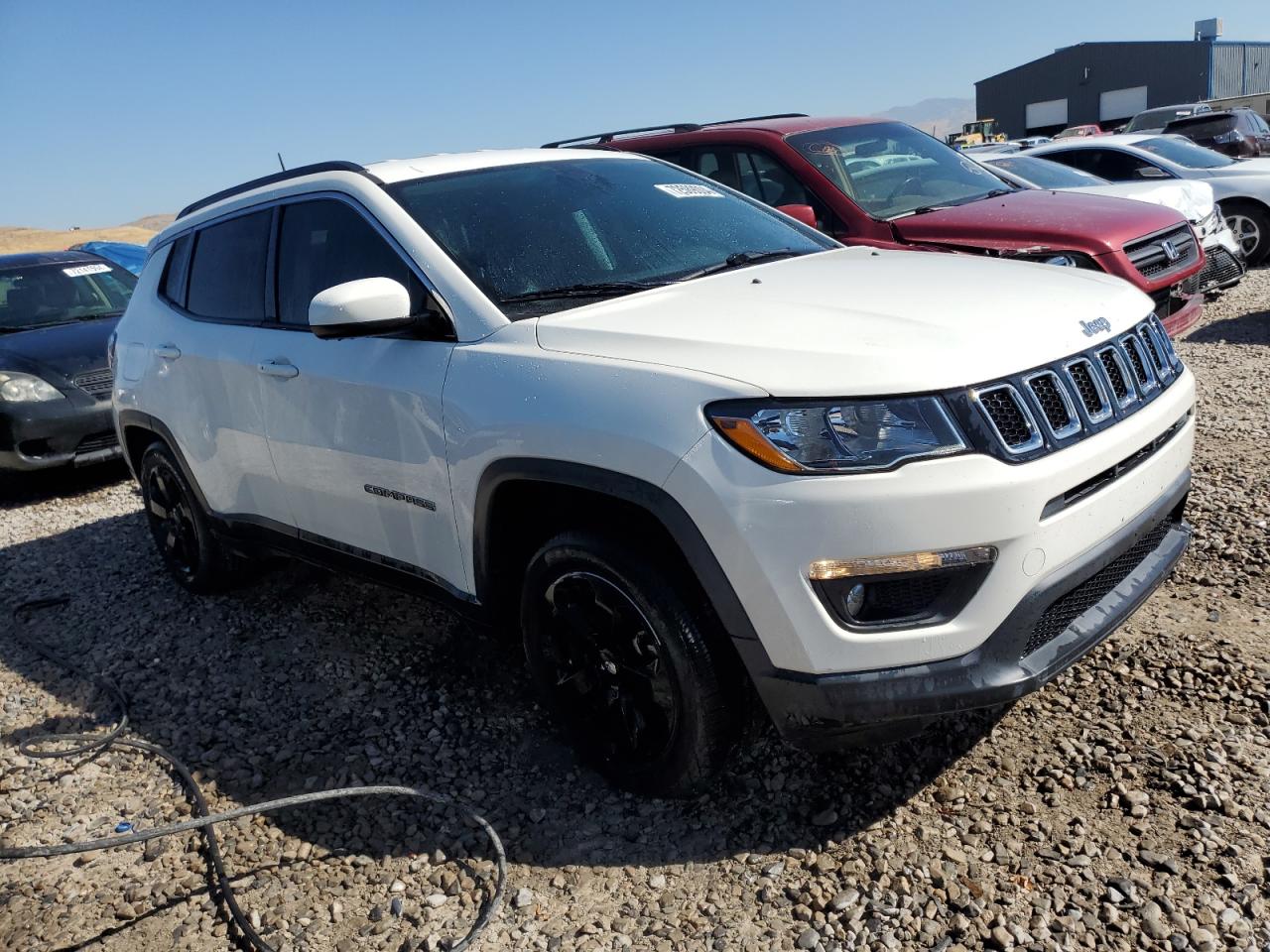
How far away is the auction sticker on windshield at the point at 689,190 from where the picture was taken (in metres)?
3.85

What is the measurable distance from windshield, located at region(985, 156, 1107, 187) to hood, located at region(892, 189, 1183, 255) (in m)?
3.40

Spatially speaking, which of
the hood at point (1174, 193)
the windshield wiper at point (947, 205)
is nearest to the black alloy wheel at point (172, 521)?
the windshield wiper at point (947, 205)

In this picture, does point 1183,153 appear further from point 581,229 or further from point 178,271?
point 178,271

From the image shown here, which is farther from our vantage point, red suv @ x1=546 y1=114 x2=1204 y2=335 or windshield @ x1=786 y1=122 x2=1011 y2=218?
windshield @ x1=786 y1=122 x2=1011 y2=218

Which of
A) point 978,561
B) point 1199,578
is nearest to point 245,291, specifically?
point 978,561

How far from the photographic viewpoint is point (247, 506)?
4.18 metres

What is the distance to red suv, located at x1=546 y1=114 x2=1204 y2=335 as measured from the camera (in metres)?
6.07

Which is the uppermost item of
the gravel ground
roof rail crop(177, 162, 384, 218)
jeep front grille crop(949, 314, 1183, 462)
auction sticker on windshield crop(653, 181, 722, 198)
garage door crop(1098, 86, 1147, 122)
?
roof rail crop(177, 162, 384, 218)

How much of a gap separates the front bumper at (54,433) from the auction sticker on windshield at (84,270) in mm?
1857

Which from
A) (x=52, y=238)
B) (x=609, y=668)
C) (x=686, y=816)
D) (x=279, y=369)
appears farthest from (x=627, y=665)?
(x=52, y=238)

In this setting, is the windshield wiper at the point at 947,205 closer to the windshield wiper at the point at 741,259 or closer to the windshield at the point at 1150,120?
the windshield wiper at the point at 741,259

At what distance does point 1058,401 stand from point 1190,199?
8.03 metres

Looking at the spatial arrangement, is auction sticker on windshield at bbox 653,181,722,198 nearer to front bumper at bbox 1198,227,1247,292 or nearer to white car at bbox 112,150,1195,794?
white car at bbox 112,150,1195,794

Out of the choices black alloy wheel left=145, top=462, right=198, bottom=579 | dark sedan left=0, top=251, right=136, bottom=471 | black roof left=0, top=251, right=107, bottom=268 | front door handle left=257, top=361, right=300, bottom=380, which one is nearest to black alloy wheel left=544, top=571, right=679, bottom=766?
front door handle left=257, top=361, right=300, bottom=380
